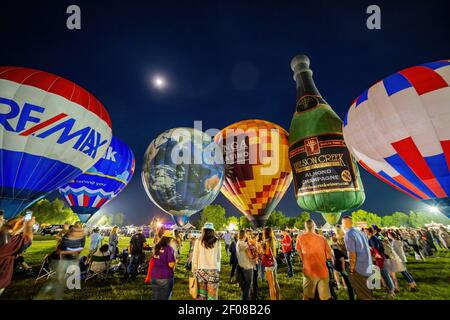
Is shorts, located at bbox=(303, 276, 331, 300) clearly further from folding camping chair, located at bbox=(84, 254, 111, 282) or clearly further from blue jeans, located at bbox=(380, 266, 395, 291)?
folding camping chair, located at bbox=(84, 254, 111, 282)

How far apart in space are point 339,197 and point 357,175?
64.6 inches

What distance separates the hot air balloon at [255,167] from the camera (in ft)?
36.9

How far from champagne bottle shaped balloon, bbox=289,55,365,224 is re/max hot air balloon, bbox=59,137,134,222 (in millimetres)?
10981

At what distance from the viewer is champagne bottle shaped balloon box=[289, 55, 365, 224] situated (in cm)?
1039

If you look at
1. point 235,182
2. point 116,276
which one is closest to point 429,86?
point 235,182

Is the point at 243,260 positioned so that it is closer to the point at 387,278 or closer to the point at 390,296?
the point at 390,296

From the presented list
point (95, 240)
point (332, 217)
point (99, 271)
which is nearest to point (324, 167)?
point (332, 217)

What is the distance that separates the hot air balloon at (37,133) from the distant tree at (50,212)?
48.8 metres

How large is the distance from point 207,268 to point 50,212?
192ft

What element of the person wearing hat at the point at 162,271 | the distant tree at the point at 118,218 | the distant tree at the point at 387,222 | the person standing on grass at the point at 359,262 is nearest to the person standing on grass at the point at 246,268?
the person wearing hat at the point at 162,271

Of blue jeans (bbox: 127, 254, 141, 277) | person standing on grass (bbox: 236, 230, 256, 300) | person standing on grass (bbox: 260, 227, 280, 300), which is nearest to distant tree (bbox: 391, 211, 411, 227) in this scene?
person standing on grass (bbox: 260, 227, 280, 300)

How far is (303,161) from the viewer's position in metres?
11.1

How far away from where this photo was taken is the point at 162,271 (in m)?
4.04
